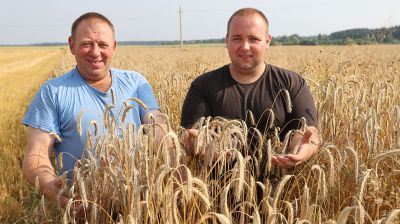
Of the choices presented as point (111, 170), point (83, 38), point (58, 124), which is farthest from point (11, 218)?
point (111, 170)

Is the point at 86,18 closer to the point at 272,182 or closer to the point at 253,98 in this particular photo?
the point at 253,98

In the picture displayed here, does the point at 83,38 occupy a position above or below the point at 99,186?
above

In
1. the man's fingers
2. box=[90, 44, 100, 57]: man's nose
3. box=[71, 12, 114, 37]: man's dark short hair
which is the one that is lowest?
the man's fingers

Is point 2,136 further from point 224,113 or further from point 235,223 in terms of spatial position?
point 235,223

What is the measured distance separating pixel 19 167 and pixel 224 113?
2626 mm

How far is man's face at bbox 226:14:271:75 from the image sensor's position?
2.73m

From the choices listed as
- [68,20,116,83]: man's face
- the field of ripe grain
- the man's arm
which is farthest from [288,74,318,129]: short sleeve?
the man's arm

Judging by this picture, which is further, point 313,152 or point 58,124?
point 58,124

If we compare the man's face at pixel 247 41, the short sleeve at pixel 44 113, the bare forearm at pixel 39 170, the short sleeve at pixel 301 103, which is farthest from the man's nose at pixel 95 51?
the short sleeve at pixel 301 103

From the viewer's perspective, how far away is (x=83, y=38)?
9.18ft

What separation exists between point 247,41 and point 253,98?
383 mm

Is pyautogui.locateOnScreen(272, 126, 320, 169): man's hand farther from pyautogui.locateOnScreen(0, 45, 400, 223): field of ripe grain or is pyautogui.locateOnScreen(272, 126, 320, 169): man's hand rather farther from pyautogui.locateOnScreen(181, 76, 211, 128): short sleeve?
pyautogui.locateOnScreen(181, 76, 211, 128): short sleeve

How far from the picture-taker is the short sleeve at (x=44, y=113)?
2.57 metres

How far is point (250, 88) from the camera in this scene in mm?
2814
